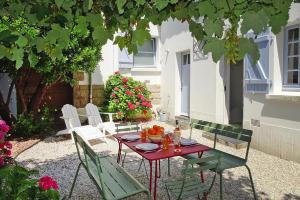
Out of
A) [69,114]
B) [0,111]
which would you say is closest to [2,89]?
[0,111]

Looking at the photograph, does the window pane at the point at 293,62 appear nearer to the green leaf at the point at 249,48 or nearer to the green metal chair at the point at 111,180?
the green metal chair at the point at 111,180

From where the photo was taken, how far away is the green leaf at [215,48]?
130 centimetres

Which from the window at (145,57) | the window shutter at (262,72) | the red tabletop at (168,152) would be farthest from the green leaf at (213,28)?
A: the window at (145,57)

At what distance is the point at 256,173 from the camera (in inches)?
200

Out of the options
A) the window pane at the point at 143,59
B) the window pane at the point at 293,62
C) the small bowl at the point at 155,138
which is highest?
the window pane at the point at 143,59

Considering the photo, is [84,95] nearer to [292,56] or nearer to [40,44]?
[292,56]

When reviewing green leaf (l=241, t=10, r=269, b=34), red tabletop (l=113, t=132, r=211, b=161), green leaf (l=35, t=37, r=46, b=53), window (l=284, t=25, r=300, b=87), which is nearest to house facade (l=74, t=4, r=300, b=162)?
window (l=284, t=25, r=300, b=87)

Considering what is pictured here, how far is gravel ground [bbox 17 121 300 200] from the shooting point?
13.7 ft

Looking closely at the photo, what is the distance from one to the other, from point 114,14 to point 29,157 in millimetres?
5325

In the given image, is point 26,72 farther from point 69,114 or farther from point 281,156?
point 281,156

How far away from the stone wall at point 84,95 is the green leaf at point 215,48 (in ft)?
30.9

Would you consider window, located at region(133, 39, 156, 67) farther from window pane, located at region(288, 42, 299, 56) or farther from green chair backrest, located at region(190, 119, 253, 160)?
green chair backrest, located at region(190, 119, 253, 160)

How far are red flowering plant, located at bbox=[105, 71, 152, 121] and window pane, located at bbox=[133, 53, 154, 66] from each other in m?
1.20

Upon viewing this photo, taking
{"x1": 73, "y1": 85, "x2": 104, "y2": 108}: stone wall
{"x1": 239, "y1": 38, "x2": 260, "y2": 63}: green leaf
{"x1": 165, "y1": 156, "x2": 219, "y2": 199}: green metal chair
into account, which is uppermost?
{"x1": 239, "y1": 38, "x2": 260, "y2": 63}: green leaf
